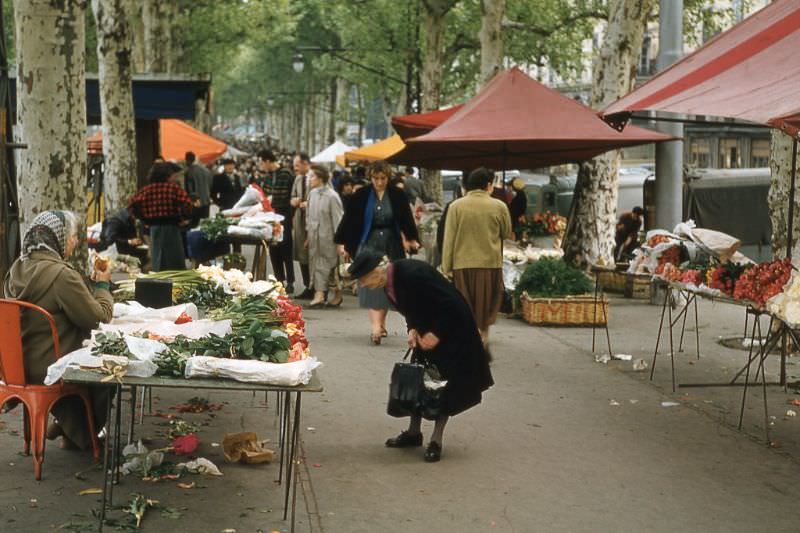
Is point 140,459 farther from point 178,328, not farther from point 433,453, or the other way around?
point 433,453

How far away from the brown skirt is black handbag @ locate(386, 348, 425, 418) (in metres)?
3.43

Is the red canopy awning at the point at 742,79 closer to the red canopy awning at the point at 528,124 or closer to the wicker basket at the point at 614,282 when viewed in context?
the red canopy awning at the point at 528,124

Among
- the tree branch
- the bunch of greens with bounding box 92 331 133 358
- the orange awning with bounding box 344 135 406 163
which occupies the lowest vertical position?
the bunch of greens with bounding box 92 331 133 358

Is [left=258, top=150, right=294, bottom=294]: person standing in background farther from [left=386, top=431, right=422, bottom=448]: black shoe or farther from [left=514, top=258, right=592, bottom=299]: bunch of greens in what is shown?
[left=386, top=431, right=422, bottom=448]: black shoe

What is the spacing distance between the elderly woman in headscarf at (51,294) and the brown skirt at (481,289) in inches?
180

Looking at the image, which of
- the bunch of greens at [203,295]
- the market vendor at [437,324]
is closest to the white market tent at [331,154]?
the bunch of greens at [203,295]

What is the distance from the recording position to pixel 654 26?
66438mm

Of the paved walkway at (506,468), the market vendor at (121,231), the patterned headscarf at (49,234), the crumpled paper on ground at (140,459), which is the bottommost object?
the paved walkway at (506,468)

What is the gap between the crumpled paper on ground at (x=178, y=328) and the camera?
7045 mm

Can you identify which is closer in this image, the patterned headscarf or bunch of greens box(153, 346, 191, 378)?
bunch of greens box(153, 346, 191, 378)

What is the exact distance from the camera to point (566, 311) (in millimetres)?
14797

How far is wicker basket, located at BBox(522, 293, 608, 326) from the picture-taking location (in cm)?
1477

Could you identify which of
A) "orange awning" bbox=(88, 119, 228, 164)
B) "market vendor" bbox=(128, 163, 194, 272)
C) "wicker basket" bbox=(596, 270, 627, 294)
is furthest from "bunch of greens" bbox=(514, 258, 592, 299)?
"orange awning" bbox=(88, 119, 228, 164)

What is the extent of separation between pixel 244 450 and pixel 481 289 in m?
4.19
